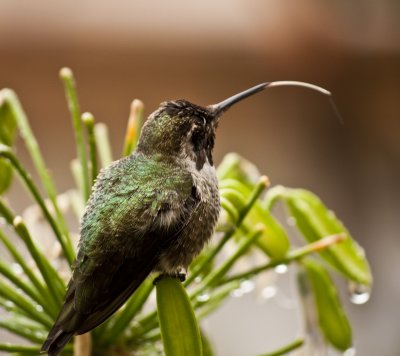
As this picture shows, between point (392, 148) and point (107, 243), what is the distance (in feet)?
9.16

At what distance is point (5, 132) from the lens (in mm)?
699

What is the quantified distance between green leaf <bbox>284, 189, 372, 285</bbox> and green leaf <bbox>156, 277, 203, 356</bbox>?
0.81ft

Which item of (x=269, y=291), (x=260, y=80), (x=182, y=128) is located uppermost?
(x=260, y=80)

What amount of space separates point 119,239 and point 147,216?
3 cm

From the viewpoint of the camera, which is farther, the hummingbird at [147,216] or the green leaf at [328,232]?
the green leaf at [328,232]

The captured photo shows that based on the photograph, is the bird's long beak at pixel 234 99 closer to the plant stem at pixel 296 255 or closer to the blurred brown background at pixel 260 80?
the plant stem at pixel 296 255

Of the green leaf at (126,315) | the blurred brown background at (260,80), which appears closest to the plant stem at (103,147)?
the green leaf at (126,315)

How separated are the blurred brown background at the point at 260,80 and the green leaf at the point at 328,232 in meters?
1.73

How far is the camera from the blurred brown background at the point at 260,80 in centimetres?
256

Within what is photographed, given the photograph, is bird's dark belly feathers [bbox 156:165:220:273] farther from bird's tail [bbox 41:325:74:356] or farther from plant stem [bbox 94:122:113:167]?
plant stem [bbox 94:122:113:167]

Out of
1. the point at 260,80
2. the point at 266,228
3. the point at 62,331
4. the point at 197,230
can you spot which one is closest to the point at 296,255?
the point at 266,228

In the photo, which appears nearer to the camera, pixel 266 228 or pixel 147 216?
pixel 147 216

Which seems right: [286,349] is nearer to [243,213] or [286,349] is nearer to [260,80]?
[243,213]

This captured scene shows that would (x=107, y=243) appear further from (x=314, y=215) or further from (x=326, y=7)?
(x=326, y=7)
